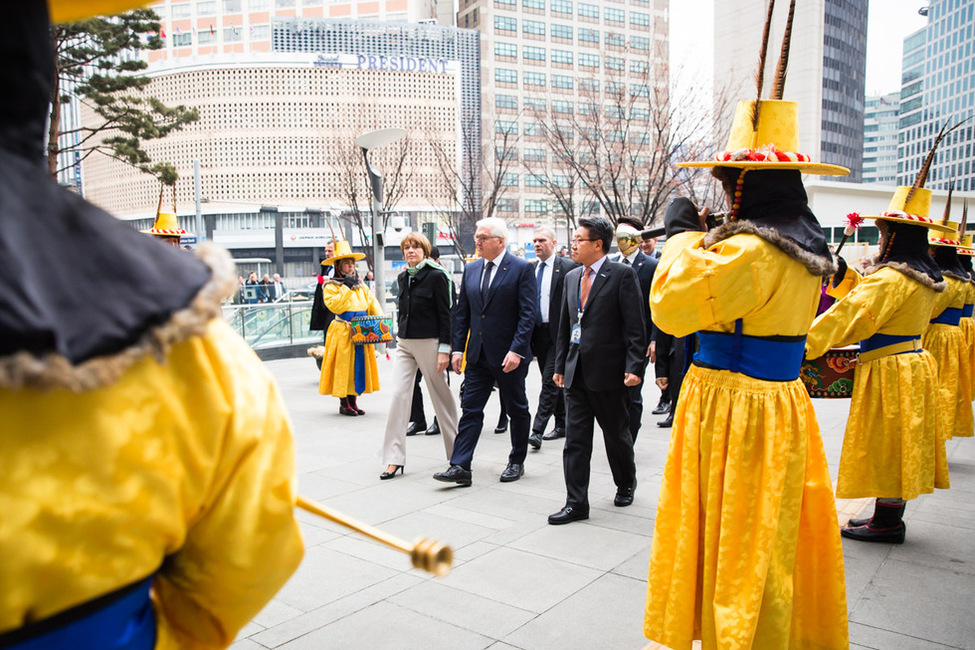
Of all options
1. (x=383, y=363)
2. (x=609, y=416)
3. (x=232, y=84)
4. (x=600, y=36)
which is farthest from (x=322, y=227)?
(x=609, y=416)

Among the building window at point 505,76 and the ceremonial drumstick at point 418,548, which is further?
the building window at point 505,76

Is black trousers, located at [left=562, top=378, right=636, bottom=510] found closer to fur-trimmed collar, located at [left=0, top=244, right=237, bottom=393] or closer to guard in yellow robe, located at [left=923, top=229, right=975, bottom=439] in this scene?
guard in yellow robe, located at [left=923, top=229, right=975, bottom=439]

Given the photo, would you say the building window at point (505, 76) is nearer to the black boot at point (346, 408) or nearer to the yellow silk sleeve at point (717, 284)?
the black boot at point (346, 408)

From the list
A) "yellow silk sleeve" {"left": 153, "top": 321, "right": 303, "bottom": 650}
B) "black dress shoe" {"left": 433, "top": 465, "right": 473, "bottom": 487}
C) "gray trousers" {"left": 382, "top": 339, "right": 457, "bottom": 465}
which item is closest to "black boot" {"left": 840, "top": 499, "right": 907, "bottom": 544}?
"black dress shoe" {"left": 433, "top": 465, "right": 473, "bottom": 487}

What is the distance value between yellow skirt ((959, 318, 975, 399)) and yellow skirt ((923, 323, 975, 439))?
0.06 meters

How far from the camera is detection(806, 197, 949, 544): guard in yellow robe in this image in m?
4.53

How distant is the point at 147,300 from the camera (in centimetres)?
104

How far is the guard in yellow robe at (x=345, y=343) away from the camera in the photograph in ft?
29.7

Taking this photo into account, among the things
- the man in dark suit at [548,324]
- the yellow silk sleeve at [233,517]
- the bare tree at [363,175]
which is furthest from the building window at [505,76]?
the yellow silk sleeve at [233,517]

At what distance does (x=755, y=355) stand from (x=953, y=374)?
4275mm

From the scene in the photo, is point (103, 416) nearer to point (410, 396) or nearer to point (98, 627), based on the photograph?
point (98, 627)

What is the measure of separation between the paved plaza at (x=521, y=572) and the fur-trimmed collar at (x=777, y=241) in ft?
5.53

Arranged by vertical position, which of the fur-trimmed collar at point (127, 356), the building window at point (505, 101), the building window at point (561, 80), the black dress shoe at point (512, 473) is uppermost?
the building window at point (561, 80)

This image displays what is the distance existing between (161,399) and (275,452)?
0.22m
